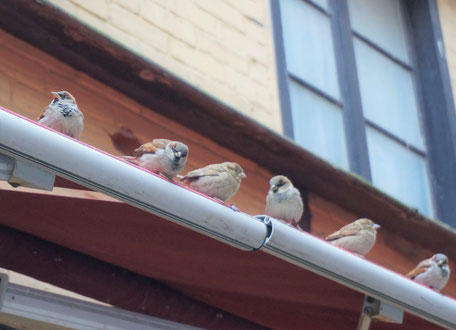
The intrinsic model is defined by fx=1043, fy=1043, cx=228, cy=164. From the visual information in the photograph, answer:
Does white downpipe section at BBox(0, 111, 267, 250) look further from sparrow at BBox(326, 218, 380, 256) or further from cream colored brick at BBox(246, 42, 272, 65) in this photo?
cream colored brick at BBox(246, 42, 272, 65)

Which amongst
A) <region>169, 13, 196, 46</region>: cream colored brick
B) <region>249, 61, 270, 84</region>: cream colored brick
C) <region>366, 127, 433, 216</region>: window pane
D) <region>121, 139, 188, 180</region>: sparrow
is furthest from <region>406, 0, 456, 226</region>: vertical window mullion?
<region>121, 139, 188, 180</region>: sparrow

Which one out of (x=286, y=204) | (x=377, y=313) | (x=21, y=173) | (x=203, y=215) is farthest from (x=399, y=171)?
(x=21, y=173)

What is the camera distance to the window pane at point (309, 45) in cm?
731

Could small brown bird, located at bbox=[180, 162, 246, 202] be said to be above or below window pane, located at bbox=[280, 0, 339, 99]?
below

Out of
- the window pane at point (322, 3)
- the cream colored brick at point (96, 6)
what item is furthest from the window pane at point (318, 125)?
the cream colored brick at point (96, 6)

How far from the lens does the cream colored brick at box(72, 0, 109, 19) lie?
18.1ft

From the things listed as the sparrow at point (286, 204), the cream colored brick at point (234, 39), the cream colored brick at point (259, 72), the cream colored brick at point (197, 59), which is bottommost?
the sparrow at point (286, 204)

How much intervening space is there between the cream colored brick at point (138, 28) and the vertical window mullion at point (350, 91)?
75.1 inches

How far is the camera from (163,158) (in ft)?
12.4

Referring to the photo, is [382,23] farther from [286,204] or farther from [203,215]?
[203,215]

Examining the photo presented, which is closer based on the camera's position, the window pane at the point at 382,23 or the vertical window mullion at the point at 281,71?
the vertical window mullion at the point at 281,71

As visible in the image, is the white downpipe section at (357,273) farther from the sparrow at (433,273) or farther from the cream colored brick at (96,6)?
the cream colored brick at (96,6)

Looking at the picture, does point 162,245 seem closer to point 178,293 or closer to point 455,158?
point 178,293

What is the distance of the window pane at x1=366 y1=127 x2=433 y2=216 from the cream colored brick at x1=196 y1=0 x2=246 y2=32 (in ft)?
4.92
